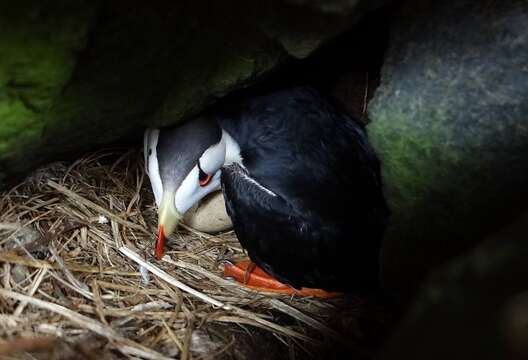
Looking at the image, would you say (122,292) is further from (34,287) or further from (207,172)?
(207,172)

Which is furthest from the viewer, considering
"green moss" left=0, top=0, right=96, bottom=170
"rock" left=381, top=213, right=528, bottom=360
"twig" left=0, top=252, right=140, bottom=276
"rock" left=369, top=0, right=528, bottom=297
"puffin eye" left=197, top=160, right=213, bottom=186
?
"puffin eye" left=197, top=160, right=213, bottom=186

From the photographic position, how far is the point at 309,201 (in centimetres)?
180

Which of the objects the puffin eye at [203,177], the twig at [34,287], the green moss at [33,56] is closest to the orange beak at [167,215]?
the puffin eye at [203,177]

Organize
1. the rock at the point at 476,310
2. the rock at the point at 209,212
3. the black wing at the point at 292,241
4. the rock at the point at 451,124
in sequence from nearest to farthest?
the rock at the point at 476,310 → the rock at the point at 451,124 → the black wing at the point at 292,241 → the rock at the point at 209,212

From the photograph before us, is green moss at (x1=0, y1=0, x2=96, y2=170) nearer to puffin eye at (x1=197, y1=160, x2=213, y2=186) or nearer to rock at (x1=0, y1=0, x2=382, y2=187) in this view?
rock at (x1=0, y1=0, x2=382, y2=187)

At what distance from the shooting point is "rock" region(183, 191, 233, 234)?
2.14 meters

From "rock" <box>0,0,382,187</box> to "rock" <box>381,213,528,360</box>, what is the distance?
2.20ft

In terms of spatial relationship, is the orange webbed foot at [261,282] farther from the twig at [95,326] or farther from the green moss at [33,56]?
the green moss at [33,56]

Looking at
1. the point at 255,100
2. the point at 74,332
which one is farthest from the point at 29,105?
the point at 255,100

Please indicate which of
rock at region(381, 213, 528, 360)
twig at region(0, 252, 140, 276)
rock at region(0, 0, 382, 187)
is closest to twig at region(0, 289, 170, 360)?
twig at region(0, 252, 140, 276)

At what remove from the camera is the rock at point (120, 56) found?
1.19 m

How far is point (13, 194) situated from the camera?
1853mm

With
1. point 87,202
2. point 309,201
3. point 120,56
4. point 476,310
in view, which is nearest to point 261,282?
point 309,201

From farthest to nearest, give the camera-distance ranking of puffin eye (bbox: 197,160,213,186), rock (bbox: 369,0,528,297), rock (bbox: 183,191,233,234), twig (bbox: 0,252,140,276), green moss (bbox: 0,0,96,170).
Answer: rock (bbox: 183,191,233,234) < puffin eye (bbox: 197,160,213,186) < twig (bbox: 0,252,140,276) < rock (bbox: 369,0,528,297) < green moss (bbox: 0,0,96,170)
